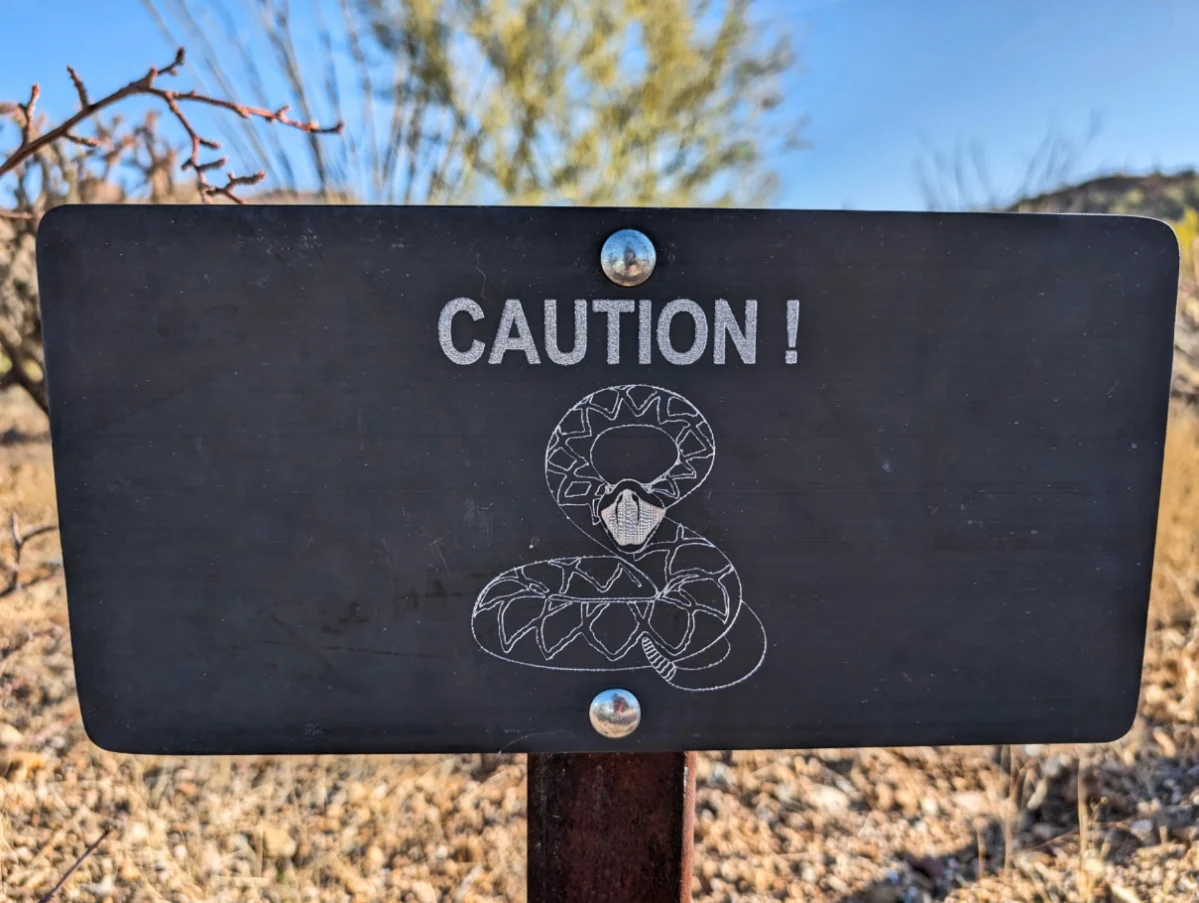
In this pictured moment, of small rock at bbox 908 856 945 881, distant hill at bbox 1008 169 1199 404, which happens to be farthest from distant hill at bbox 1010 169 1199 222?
small rock at bbox 908 856 945 881

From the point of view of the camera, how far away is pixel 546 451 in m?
0.60

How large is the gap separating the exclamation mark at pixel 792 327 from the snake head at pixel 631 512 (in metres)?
0.17

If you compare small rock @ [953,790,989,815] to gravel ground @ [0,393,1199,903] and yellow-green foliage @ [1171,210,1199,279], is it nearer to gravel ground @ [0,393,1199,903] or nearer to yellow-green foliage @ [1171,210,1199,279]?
gravel ground @ [0,393,1199,903]

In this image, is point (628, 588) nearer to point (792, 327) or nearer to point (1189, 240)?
point (792, 327)

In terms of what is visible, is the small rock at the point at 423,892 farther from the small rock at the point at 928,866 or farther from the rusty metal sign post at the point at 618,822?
the small rock at the point at 928,866

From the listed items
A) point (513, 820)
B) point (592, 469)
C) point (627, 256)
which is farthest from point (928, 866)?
point (627, 256)

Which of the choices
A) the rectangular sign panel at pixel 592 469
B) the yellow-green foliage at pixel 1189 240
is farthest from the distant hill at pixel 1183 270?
the rectangular sign panel at pixel 592 469

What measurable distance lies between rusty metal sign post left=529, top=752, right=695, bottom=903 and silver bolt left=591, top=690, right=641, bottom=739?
0.26 feet

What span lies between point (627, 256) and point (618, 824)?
0.52m

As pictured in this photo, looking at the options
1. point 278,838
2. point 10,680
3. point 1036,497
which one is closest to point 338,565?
point 1036,497

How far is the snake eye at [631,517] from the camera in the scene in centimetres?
61

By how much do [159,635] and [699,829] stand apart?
1093 millimetres

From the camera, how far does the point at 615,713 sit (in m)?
0.62

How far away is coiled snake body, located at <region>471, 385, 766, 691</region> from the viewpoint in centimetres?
60
